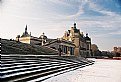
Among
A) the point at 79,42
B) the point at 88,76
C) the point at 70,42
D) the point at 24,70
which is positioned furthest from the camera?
the point at 79,42

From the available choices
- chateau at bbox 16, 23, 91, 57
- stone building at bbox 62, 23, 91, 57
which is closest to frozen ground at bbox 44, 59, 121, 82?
chateau at bbox 16, 23, 91, 57

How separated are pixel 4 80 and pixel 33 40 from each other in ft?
154

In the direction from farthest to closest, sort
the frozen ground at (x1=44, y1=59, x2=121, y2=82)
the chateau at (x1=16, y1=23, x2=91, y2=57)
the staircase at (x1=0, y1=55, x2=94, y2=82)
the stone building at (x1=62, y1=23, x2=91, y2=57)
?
the stone building at (x1=62, y1=23, x2=91, y2=57), the chateau at (x1=16, y1=23, x2=91, y2=57), the frozen ground at (x1=44, y1=59, x2=121, y2=82), the staircase at (x1=0, y1=55, x2=94, y2=82)

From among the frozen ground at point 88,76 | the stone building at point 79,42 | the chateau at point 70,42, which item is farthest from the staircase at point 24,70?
the stone building at point 79,42

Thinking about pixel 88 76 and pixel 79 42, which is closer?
pixel 88 76

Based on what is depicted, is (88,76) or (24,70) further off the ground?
(24,70)

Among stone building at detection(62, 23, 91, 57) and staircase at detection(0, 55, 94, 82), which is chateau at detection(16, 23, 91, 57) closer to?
stone building at detection(62, 23, 91, 57)

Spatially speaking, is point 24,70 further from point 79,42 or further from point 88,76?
point 79,42

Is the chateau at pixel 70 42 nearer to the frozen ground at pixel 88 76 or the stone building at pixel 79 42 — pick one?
the stone building at pixel 79 42

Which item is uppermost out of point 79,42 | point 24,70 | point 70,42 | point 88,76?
point 79,42

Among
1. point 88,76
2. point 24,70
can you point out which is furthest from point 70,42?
point 24,70

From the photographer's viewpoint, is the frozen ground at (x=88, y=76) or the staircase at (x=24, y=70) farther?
the frozen ground at (x=88, y=76)

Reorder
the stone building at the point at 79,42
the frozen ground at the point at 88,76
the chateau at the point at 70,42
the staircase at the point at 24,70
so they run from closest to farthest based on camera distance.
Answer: the staircase at the point at 24,70
the frozen ground at the point at 88,76
the chateau at the point at 70,42
the stone building at the point at 79,42

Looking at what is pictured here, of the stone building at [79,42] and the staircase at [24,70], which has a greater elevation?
the stone building at [79,42]
